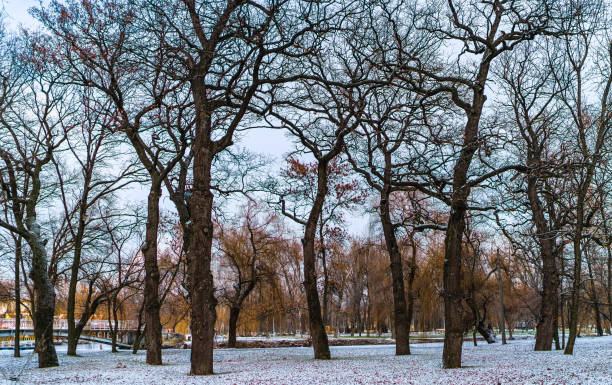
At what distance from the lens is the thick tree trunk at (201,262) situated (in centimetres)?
1018

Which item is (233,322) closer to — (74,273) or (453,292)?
(74,273)

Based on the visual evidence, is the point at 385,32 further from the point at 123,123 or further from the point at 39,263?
the point at 39,263

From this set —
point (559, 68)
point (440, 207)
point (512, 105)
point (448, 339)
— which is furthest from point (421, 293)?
point (448, 339)

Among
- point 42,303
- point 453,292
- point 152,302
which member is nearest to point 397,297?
point 453,292

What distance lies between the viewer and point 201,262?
10562 millimetres

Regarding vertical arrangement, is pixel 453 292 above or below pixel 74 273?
below

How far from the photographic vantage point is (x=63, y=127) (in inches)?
667

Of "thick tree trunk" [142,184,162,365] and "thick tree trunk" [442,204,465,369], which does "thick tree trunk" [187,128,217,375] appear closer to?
"thick tree trunk" [142,184,162,365]

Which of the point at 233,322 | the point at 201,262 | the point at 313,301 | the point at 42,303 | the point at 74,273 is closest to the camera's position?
the point at 201,262

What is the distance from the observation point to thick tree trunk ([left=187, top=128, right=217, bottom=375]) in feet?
33.4

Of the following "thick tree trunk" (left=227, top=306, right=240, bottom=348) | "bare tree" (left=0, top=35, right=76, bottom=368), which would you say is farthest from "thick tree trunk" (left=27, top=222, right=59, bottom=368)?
"thick tree trunk" (left=227, top=306, right=240, bottom=348)

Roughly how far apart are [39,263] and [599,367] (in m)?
14.1

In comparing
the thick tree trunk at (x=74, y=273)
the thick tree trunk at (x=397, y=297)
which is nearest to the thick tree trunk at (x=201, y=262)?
the thick tree trunk at (x=397, y=297)

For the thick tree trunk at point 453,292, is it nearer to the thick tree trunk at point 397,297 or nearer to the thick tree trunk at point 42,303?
the thick tree trunk at point 397,297
